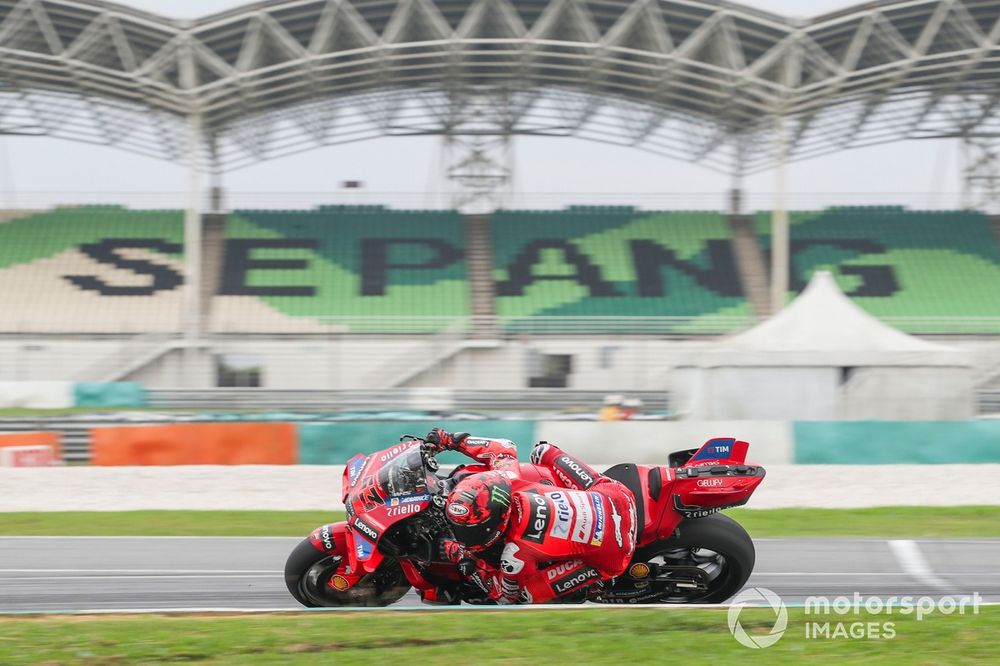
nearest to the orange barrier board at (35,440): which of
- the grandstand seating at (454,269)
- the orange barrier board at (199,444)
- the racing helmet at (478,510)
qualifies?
the orange barrier board at (199,444)

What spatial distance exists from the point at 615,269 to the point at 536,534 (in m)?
30.0

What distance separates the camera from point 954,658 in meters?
5.16

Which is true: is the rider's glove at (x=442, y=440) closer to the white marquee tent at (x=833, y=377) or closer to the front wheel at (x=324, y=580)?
the front wheel at (x=324, y=580)

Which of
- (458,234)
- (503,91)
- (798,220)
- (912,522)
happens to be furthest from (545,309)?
(912,522)

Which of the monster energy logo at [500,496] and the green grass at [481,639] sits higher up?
the monster energy logo at [500,496]

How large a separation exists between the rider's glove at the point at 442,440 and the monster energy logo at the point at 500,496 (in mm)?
526

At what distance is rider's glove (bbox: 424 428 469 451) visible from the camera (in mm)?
6797

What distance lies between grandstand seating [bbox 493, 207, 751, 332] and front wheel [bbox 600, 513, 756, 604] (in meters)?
25.7

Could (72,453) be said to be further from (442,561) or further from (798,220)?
(798,220)

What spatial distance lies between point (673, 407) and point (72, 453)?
491 inches

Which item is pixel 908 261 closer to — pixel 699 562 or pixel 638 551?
pixel 699 562

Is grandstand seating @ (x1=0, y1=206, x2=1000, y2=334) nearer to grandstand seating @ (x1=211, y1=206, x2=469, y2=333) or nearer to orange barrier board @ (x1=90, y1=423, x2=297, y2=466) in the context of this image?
grandstand seating @ (x1=211, y1=206, x2=469, y2=333)

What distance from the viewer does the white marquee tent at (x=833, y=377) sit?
21.8 m
